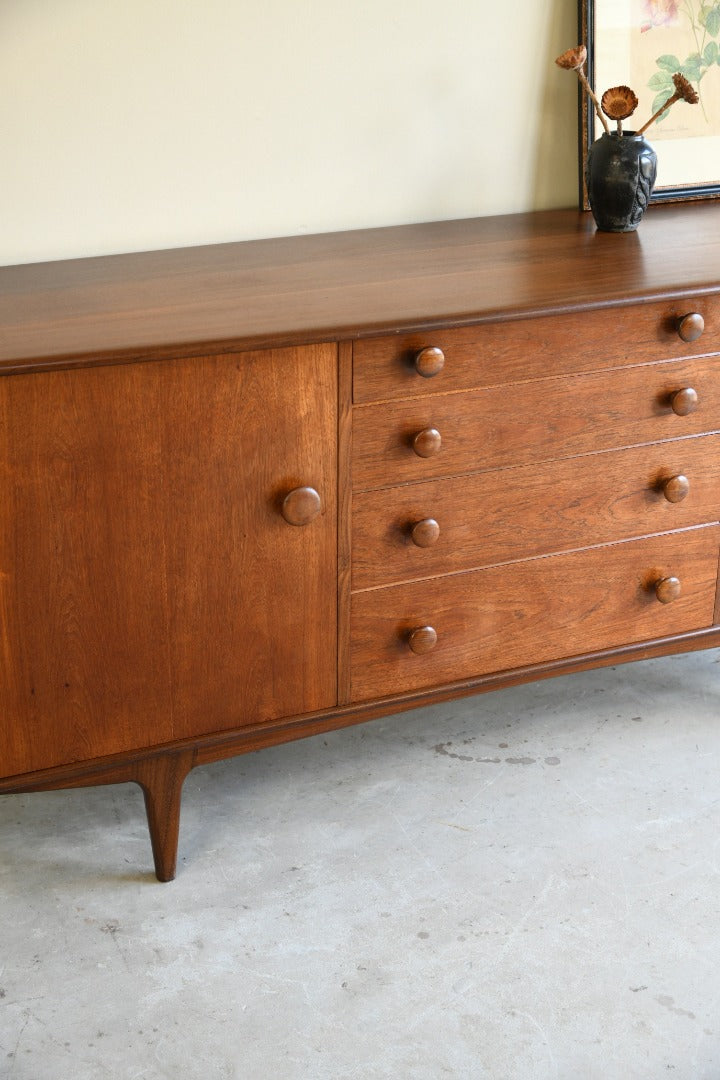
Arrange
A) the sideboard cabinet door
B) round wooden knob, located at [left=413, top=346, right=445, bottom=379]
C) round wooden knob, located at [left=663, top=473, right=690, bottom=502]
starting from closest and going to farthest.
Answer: the sideboard cabinet door < round wooden knob, located at [left=413, top=346, right=445, bottom=379] < round wooden knob, located at [left=663, top=473, right=690, bottom=502]

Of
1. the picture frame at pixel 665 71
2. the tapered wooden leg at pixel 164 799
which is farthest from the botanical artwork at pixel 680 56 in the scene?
the tapered wooden leg at pixel 164 799

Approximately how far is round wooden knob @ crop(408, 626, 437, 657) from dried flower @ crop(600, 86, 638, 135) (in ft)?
3.21

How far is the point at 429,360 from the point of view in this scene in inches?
71.7

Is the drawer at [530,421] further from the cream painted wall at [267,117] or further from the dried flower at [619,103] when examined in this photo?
the cream painted wall at [267,117]

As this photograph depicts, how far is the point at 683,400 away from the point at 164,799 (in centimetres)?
106

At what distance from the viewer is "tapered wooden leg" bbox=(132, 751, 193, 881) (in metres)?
1.97

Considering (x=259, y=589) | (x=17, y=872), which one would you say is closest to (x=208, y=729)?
(x=259, y=589)

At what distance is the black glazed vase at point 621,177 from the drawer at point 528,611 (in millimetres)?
591

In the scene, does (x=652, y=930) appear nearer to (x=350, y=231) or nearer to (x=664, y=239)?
(x=664, y=239)

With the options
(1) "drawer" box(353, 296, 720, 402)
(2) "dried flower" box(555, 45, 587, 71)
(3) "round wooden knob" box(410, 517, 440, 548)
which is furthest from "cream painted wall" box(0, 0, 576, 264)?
(3) "round wooden knob" box(410, 517, 440, 548)

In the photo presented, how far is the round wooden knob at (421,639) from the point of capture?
2.02 metres

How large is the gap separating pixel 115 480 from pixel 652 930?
108 centimetres

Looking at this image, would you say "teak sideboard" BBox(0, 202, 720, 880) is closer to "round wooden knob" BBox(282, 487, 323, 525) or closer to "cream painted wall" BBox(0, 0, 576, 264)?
"round wooden knob" BBox(282, 487, 323, 525)

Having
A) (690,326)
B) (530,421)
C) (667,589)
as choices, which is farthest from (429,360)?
(667,589)
